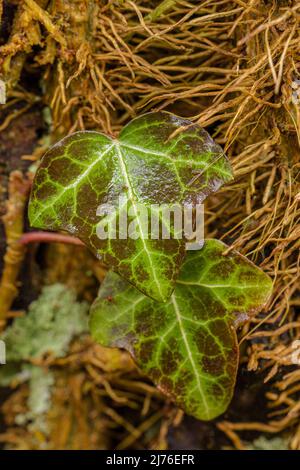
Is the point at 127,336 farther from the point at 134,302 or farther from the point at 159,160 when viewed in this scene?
the point at 159,160

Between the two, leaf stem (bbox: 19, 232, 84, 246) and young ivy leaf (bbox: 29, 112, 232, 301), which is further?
leaf stem (bbox: 19, 232, 84, 246)

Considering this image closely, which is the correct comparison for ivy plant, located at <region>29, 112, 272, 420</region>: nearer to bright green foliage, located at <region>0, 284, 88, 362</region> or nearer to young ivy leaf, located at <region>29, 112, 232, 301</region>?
young ivy leaf, located at <region>29, 112, 232, 301</region>

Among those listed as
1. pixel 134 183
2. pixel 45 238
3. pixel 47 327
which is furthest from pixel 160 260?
pixel 47 327

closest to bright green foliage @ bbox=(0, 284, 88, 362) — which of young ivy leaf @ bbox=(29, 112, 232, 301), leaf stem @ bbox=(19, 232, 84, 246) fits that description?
leaf stem @ bbox=(19, 232, 84, 246)

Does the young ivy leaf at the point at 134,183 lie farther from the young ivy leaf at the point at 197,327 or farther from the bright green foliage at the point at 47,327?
the bright green foliage at the point at 47,327

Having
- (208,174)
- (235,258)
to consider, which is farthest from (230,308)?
(208,174)

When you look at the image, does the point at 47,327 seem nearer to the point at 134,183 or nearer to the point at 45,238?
the point at 45,238

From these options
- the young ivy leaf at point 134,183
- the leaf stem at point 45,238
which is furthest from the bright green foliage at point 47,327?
the young ivy leaf at point 134,183

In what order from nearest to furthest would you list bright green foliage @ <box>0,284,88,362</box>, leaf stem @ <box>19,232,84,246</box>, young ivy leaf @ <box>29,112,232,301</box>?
young ivy leaf @ <box>29,112,232,301</box>, leaf stem @ <box>19,232,84,246</box>, bright green foliage @ <box>0,284,88,362</box>
